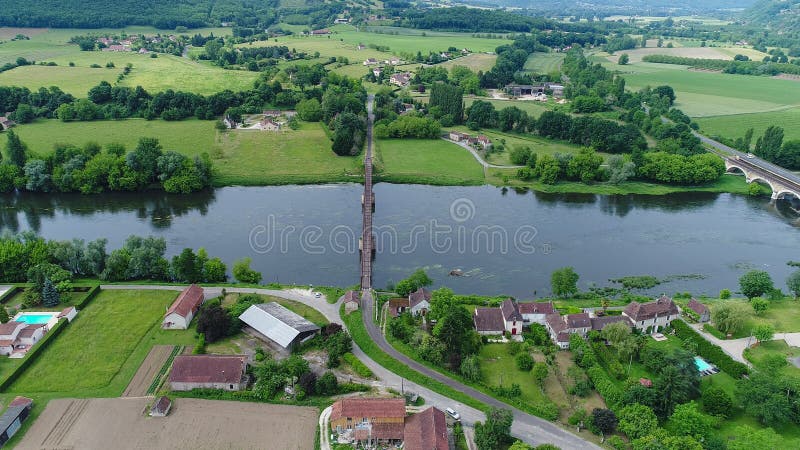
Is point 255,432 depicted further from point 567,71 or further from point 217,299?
point 567,71

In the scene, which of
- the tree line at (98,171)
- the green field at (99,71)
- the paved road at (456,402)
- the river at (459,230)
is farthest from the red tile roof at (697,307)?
the green field at (99,71)

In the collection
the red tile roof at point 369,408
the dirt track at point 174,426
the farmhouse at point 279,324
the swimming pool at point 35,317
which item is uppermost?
the farmhouse at point 279,324

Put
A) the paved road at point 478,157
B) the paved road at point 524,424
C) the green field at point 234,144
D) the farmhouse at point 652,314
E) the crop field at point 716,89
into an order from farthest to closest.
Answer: the crop field at point 716,89 < the paved road at point 478,157 < the green field at point 234,144 < the farmhouse at point 652,314 < the paved road at point 524,424

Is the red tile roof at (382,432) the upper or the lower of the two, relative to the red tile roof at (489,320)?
lower

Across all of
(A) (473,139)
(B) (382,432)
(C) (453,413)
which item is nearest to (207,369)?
(B) (382,432)

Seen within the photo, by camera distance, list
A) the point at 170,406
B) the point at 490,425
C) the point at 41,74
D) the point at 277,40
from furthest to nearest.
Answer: the point at 277,40, the point at 41,74, the point at 170,406, the point at 490,425

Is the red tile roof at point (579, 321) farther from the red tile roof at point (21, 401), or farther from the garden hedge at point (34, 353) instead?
the garden hedge at point (34, 353)

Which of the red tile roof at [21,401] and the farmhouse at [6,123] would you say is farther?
the farmhouse at [6,123]

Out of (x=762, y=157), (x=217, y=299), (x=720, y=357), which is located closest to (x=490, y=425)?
(x=720, y=357)
